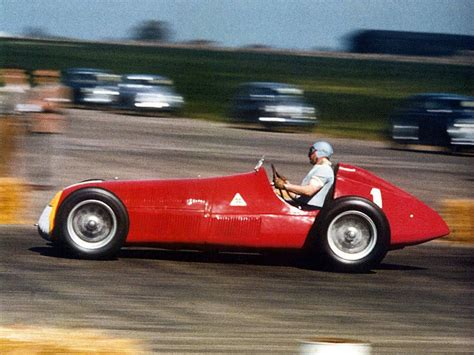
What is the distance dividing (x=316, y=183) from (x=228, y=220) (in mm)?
845

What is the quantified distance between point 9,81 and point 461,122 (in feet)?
42.9

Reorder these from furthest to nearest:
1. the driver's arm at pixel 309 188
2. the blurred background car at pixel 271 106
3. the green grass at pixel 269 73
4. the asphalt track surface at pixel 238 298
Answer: the green grass at pixel 269 73 < the blurred background car at pixel 271 106 < the driver's arm at pixel 309 188 < the asphalt track surface at pixel 238 298

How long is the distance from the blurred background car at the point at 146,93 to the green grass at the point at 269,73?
273 centimetres

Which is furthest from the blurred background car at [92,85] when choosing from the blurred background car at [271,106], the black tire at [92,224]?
the black tire at [92,224]

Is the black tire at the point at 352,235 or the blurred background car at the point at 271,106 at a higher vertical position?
the blurred background car at the point at 271,106

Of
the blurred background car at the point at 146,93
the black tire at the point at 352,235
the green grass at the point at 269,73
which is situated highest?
the green grass at the point at 269,73

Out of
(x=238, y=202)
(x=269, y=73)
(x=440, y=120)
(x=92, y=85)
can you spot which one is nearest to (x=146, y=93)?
(x=92, y=85)

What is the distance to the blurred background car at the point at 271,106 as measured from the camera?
29.7m

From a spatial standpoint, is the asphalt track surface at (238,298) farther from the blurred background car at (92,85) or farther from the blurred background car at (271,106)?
the blurred background car at (92,85)

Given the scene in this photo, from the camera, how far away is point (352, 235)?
352 inches

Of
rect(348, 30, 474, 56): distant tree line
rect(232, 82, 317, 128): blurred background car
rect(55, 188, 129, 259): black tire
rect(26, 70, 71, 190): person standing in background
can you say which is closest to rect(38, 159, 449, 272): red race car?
rect(55, 188, 129, 259): black tire

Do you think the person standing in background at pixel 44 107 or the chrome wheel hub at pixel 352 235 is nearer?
the chrome wheel hub at pixel 352 235

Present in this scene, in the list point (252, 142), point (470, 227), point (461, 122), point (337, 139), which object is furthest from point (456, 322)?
point (337, 139)

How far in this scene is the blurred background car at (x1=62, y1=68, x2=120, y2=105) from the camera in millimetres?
33469
